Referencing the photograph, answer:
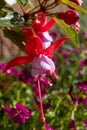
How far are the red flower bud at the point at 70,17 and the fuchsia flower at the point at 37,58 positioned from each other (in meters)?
0.08

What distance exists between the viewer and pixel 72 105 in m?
1.22

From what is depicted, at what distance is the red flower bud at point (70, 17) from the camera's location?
0.71 metres

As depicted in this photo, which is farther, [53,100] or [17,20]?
[53,100]

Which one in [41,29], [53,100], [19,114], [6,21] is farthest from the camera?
[53,100]

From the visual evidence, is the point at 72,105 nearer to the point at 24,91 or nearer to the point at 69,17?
the point at 24,91

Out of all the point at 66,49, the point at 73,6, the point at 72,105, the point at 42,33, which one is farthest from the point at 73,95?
the point at 66,49

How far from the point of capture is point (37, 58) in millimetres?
785

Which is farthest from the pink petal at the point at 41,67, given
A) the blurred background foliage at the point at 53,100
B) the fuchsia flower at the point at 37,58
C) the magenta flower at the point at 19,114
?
the magenta flower at the point at 19,114

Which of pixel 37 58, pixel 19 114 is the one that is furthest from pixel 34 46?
pixel 19 114

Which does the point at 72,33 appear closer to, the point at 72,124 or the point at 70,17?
the point at 70,17

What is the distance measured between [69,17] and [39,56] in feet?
0.35

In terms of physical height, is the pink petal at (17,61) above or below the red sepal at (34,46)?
below

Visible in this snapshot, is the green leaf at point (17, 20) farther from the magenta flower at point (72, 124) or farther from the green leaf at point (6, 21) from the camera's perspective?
the magenta flower at point (72, 124)

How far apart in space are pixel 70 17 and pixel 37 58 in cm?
11
